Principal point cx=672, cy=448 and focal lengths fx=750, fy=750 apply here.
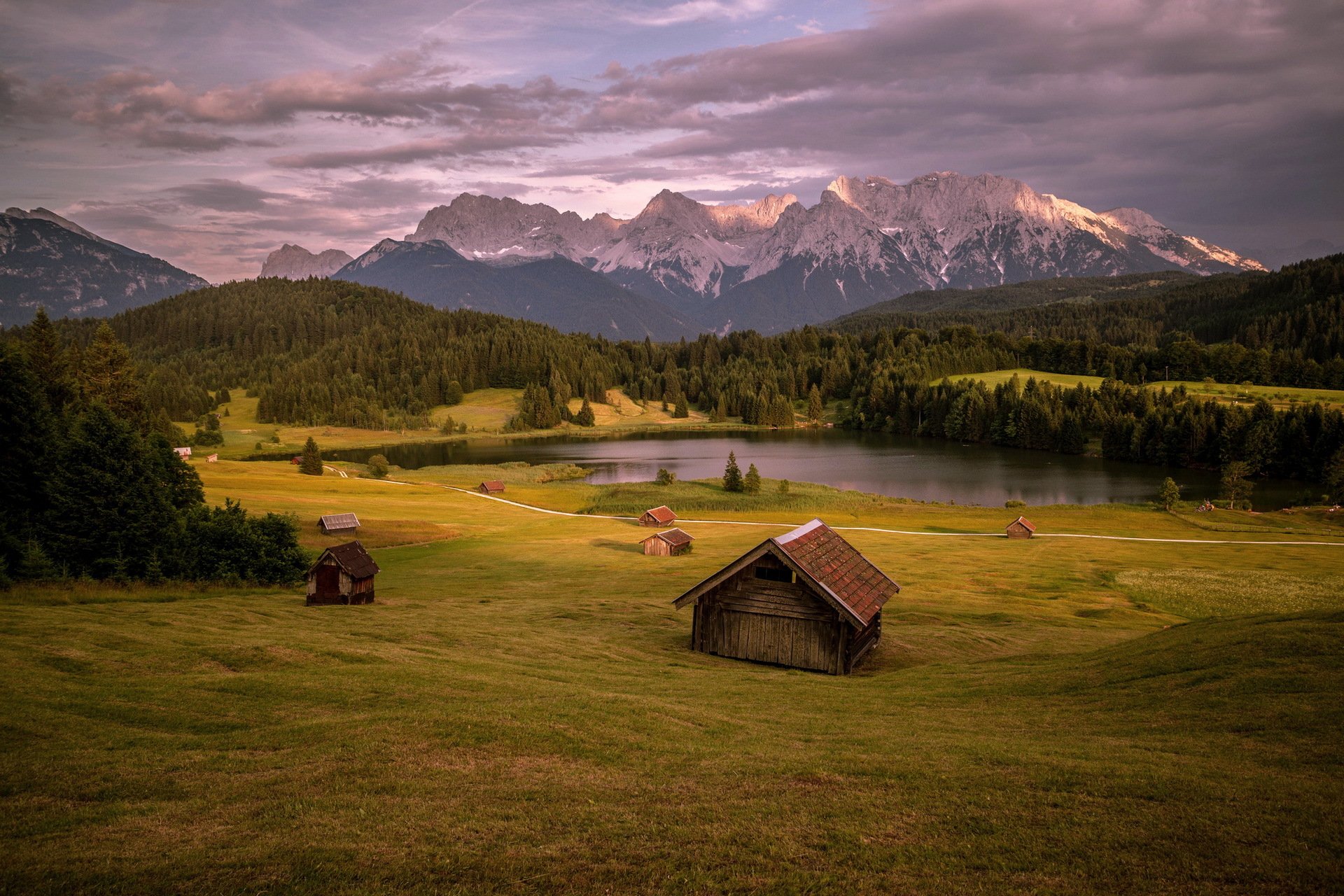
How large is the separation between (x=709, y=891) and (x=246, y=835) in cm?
705

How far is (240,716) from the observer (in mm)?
17578

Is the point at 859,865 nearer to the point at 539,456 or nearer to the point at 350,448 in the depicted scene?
the point at 539,456

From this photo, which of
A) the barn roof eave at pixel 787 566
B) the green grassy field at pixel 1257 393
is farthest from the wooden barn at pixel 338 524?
the green grassy field at pixel 1257 393

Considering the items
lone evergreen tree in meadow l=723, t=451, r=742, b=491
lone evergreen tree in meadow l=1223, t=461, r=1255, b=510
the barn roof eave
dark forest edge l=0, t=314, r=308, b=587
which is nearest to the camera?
the barn roof eave

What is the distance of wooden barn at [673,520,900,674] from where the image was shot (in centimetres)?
2961

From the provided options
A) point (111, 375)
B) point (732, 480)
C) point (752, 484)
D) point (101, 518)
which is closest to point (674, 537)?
point (101, 518)

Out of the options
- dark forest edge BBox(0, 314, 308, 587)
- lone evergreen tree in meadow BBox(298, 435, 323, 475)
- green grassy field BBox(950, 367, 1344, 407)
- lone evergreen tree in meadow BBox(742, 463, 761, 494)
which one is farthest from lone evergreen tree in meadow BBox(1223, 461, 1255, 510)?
lone evergreen tree in meadow BBox(298, 435, 323, 475)

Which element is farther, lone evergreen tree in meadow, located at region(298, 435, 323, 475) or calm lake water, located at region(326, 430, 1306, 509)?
lone evergreen tree in meadow, located at region(298, 435, 323, 475)

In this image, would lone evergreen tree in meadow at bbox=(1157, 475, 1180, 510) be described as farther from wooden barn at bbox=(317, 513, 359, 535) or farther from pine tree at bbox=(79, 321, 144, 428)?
pine tree at bbox=(79, 321, 144, 428)

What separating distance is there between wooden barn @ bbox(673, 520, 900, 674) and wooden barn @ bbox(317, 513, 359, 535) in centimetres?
4346

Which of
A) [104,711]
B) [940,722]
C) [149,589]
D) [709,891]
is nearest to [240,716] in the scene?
[104,711]

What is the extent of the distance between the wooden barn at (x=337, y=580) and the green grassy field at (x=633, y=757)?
17.3 ft

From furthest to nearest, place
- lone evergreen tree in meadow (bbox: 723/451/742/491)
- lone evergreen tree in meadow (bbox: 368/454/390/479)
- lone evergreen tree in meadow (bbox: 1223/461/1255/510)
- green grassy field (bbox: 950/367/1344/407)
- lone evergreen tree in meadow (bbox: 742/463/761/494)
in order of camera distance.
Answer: green grassy field (bbox: 950/367/1344/407)
lone evergreen tree in meadow (bbox: 368/454/390/479)
lone evergreen tree in meadow (bbox: 723/451/742/491)
lone evergreen tree in meadow (bbox: 742/463/761/494)
lone evergreen tree in meadow (bbox: 1223/461/1255/510)

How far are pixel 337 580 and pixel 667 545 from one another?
2811 centimetres
